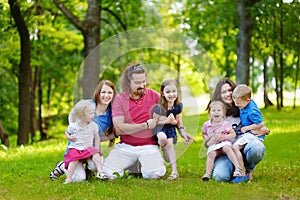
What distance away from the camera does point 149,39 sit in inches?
310

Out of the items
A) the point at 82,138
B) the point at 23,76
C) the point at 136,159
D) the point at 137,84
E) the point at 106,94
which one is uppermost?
the point at 23,76

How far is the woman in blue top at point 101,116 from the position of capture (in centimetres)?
822

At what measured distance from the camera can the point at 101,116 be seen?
8398 mm

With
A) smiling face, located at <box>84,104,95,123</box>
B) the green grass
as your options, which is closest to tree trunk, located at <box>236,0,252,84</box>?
the green grass

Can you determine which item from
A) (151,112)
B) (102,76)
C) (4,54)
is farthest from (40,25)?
(151,112)

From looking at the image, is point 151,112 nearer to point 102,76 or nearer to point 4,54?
point 102,76

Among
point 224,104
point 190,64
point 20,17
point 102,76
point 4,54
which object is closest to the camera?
point 190,64

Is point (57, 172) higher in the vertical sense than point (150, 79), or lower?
lower

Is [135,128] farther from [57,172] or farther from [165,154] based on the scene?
[57,172]

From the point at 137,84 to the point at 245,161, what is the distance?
74.4 inches

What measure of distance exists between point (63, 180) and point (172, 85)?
7.12ft

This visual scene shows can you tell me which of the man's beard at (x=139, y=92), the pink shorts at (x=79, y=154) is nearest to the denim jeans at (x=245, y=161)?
the man's beard at (x=139, y=92)

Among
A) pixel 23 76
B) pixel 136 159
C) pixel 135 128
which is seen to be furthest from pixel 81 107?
pixel 23 76

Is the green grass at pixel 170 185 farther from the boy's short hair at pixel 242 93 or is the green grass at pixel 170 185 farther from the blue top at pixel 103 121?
the boy's short hair at pixel 242 93
